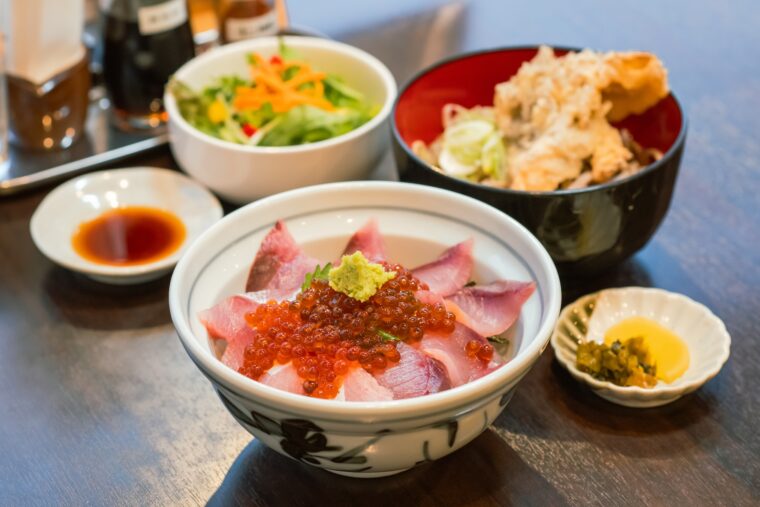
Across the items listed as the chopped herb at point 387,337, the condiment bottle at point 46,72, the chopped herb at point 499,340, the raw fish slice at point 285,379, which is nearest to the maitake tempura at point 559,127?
the chopped herb at point 499,340

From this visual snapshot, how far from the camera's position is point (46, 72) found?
1.82 meters

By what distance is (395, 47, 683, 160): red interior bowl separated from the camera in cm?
158

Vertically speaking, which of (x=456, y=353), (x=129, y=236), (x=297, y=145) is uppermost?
(x=456, y=353)

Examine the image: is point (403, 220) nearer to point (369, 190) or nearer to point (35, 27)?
point (369, 190)

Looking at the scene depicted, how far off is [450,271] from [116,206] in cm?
77

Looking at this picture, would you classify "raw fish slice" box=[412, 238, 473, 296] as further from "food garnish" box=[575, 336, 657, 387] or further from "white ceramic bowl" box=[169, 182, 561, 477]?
"food garnish" box=[575, 336, 657, 387]

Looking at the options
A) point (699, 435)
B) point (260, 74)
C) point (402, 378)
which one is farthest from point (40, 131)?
point (699, 435)

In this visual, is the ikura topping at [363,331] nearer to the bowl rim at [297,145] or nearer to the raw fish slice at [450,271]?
the raw fish slice at [450,271]

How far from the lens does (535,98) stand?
1.53 m

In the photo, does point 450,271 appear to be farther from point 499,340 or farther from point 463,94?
point 463,94

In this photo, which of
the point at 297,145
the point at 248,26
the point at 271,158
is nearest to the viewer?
the point at 271,158

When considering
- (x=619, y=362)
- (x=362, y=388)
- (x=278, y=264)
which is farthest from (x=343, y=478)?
(x=619, y=362)

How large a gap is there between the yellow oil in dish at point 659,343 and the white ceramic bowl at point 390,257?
0.26 meters

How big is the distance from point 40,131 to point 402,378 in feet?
3.83
